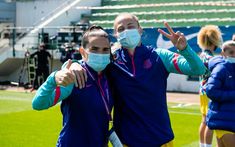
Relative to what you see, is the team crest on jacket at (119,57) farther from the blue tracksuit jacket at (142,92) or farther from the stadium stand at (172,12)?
the stadium stand at (172,12)

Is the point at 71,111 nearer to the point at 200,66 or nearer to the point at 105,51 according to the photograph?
the point at 105,51

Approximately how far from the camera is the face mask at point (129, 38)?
3.63m

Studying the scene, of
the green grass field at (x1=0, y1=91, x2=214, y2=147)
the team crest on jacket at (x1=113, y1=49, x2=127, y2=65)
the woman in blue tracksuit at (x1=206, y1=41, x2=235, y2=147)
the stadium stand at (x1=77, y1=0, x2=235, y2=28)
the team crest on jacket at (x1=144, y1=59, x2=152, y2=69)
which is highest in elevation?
the stadium stand at (x1=77, y1=0, x2=235, y2=28)

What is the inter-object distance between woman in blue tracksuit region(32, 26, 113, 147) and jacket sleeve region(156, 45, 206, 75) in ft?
1.66

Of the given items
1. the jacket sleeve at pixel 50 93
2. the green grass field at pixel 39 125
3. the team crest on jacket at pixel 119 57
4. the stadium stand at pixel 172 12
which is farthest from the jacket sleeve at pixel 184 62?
the stadium stand at pixel 172 12

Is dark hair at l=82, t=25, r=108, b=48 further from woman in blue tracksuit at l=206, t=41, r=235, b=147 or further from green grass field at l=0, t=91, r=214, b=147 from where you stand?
green grass field at l=0, t=91, r=214, b=147

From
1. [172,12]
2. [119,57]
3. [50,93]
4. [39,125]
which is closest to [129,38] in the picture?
[119,57]

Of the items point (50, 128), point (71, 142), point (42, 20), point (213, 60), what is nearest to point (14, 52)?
point (42, 20)

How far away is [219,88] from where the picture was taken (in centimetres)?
492

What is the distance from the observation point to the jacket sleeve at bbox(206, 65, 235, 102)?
4.86m

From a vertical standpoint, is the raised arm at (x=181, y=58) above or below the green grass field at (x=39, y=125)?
above

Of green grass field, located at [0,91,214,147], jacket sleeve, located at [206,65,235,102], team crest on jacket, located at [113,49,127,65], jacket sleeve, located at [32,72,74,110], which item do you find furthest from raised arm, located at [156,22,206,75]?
green grass field, located at [0,91,214,147]

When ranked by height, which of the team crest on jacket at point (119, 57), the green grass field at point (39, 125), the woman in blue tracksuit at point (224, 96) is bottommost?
the green grass field at point (39, 125)

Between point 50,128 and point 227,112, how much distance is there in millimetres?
5575
